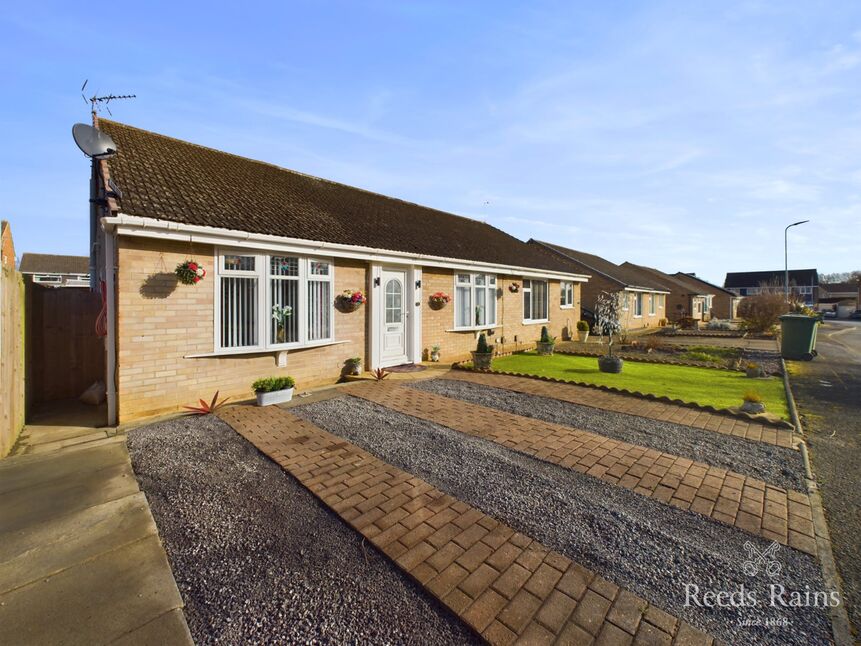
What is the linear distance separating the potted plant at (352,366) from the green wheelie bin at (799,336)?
49.0 ft

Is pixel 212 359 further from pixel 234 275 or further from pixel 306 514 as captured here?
pixel 306 514

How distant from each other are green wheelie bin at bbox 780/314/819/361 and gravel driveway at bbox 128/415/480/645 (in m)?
17.0

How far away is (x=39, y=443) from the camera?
5.16 m

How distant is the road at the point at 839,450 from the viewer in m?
2.84

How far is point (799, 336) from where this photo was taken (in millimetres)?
13461

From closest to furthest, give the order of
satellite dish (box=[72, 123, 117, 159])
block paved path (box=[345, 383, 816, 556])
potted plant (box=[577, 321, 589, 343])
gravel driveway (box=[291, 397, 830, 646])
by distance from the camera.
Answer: gravel driveway (box=[291, 397, 830, 646]) < block paved path (box=[345, 383, 816, 556]) < satellite dish (box=[72, 123, 117, 159]) < potted plant (box=[577, 321, 589, 343])

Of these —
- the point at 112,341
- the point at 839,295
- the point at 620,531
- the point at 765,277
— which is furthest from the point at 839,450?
the point at 839,295

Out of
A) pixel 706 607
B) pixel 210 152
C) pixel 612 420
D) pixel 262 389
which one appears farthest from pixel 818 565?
pixel 210 152

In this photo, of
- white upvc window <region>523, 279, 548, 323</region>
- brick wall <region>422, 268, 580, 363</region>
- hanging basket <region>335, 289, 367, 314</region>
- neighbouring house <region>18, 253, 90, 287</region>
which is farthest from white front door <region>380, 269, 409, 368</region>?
neighbouring house <region>18, 253, 90, 287</region>

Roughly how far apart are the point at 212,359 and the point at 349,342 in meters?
2.89

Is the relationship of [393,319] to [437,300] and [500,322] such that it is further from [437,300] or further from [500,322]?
[500,322]

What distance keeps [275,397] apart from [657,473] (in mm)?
5854

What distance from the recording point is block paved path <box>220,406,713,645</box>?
2.18 meters

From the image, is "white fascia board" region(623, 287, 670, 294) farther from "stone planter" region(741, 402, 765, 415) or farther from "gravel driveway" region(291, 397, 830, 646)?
"gravel driveway" region(291, 397, 830, 646)
